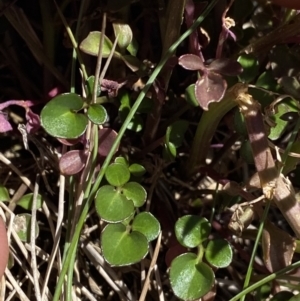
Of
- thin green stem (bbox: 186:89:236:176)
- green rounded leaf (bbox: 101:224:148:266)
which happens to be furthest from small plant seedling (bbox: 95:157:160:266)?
thin green stem (bbox: 186:89:236:176)

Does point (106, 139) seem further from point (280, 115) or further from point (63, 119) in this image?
point (280, 115)

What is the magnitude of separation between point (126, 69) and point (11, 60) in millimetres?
165

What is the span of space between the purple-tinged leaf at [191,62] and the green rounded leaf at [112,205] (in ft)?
0.54

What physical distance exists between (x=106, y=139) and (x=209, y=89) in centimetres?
16

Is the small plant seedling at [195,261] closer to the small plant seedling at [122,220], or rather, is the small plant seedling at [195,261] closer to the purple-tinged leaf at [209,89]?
the small plant seedling at [122,220]

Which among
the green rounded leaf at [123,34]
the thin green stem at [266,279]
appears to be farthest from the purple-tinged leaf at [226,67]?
the thin green stem at [266,279]

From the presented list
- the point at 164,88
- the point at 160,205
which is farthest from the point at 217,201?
the point at 164,88

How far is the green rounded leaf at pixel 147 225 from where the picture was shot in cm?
72

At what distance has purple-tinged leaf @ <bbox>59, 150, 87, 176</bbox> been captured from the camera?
749 millimetres

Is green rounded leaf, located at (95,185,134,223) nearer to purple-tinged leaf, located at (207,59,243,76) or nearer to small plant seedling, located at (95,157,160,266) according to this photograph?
small plant seedling, located at (95,157,160,266)

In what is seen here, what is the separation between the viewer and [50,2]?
2.70ft

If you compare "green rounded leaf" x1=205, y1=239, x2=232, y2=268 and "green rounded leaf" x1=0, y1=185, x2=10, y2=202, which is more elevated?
"green rounded leaf" x1=0, y1=185, x2=10, y2=202

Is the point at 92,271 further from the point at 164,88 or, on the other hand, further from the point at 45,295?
the point at 164,88

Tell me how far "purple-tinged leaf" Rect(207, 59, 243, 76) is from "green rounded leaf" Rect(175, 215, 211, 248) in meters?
0.18
